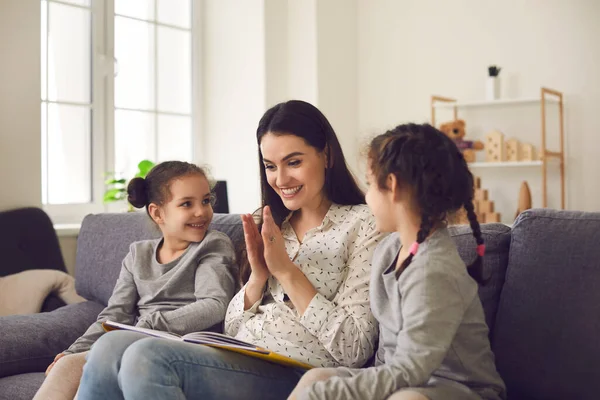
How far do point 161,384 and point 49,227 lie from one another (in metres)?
2.00

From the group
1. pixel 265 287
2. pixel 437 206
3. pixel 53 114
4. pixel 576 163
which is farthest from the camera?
pixel 576 163

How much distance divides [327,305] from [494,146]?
10.3 ft

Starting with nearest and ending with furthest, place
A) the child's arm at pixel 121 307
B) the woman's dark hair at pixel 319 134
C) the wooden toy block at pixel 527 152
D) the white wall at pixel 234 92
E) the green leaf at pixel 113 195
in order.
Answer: the woman's dark hair at pixel 319 134
the child's arm at pixel 121 307
the green leaf at pixel 113 195
the wooden toy block at pixel 527 152
the white wall at pixel 234 92

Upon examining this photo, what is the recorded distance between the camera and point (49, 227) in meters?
3.42

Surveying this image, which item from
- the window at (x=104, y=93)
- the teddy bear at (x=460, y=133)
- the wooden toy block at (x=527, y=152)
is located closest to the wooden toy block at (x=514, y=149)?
the wooden toy block at (x=527, y=152)

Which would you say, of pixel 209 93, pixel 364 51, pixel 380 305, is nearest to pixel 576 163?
pixel 364 51

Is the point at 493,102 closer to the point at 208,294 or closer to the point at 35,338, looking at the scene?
the point at 208,294

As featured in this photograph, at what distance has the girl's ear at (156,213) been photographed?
236cm

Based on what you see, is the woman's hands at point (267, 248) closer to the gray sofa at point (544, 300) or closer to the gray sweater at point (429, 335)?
the gray sweater at point (429, 335)

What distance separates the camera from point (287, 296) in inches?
75.9

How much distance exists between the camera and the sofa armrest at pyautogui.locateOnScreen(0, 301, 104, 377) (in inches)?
91.8

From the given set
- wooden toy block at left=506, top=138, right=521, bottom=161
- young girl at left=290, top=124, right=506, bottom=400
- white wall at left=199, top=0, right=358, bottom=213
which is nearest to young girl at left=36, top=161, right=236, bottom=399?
young girl at left=290, top=124, right=506, bottom=400

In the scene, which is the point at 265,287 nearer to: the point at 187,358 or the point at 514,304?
the point at 187,358

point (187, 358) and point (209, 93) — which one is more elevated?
point (209, 93)
